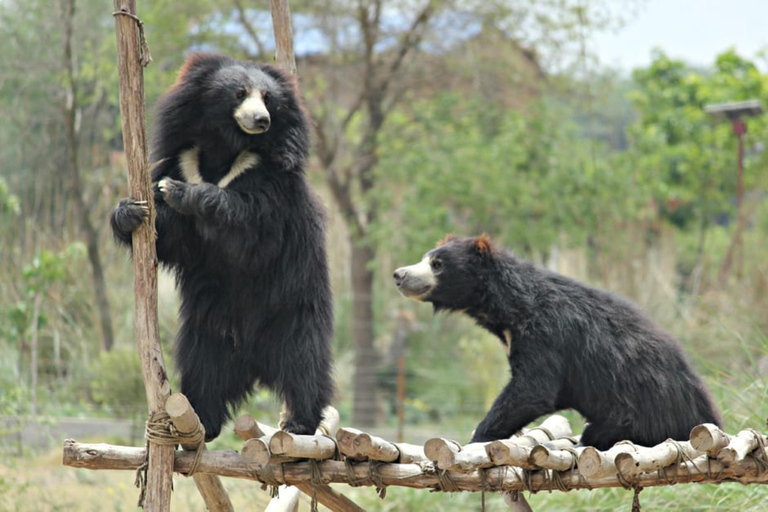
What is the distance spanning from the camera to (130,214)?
2832 millimetres

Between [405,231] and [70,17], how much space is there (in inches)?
152

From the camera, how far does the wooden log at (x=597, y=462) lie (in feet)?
9.20

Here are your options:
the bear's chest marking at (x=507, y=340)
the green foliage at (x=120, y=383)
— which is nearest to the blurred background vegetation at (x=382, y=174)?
the green foliage at (x=120, y=383)

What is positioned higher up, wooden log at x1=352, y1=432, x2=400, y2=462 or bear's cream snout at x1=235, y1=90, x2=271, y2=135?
bear's cream snout at x1=235, y1=90, x2=271, y2=135

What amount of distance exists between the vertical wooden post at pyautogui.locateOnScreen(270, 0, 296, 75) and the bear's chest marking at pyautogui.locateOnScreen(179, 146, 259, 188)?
104cm

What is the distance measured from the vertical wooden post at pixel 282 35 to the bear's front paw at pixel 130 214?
146cm

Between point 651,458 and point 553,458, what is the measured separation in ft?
0.98

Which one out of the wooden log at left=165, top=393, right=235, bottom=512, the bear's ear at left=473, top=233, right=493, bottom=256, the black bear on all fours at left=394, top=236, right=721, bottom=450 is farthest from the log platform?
the bear's ear at left=473, top=233, right=493, bottom=256

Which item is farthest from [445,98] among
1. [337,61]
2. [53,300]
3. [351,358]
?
[53,300]

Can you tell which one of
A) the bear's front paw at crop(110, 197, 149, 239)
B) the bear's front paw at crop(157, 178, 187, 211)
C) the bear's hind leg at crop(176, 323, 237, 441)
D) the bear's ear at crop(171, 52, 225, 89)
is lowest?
the bear's hind leg at crop(176, 323, 237, 441)

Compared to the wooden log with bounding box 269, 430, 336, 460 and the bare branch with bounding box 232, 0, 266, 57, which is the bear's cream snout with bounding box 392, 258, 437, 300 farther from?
the bare branch with bounding box 232, 0, 266, 57

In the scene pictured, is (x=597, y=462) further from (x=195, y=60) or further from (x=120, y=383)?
(x=120, y=383)

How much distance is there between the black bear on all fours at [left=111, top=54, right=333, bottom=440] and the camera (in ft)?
10.1

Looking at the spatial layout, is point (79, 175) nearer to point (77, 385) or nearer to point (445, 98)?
point (77, 385)
